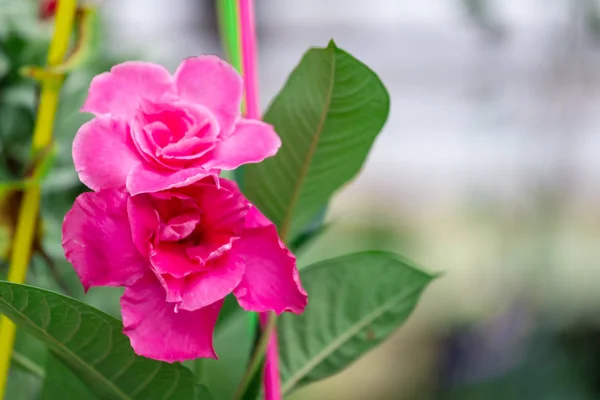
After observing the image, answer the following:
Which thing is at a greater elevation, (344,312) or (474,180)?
(344,312)

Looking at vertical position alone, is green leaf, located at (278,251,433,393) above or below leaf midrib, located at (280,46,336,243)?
below

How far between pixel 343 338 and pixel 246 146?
0.10m

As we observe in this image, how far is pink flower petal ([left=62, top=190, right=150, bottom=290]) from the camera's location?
18 centimetres

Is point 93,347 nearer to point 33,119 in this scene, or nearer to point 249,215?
point 249,215

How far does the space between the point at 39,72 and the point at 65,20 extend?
0.06 feet

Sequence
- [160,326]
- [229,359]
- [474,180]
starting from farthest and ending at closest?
[474,180], [229,359], [160,326]

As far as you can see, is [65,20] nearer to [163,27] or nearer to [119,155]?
[119,155]

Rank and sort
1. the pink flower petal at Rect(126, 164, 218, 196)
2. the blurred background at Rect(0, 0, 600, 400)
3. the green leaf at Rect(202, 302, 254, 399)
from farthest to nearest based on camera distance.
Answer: the blurred background at Rect(0, 0, 600, 400) < the green leaf at Rect(202, 302, 254, 399) < the pink flower petal at Rect(126, 164, 218, 196)

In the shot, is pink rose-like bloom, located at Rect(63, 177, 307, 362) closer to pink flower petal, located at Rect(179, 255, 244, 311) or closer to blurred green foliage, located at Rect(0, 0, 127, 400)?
pink flower petal, located at Rect(179, 255, 244, 311)

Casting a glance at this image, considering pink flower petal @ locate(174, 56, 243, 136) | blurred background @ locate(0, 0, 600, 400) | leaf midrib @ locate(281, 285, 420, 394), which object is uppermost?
pink flower petal @ locate(174, 56, 243, 136)

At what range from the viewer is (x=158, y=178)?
0.18 metres

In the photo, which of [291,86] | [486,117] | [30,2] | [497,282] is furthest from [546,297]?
[291,86]

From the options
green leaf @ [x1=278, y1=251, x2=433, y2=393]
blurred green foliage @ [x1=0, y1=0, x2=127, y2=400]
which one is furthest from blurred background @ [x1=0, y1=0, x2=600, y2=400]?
green leaf @ [x1=278, y1=251, x2=433, y2=393]

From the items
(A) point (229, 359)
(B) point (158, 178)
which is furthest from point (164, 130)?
(A) point (229, 359)
